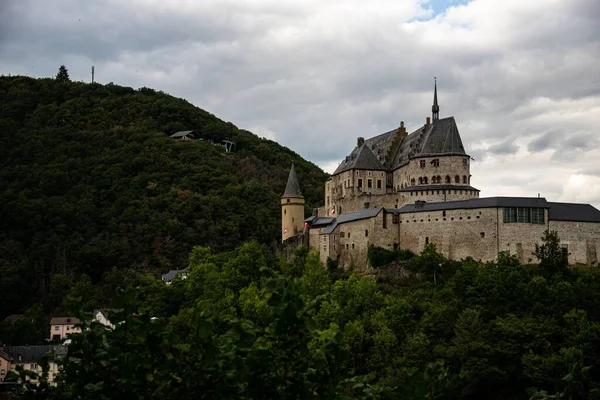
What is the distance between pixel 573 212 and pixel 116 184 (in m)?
67.8

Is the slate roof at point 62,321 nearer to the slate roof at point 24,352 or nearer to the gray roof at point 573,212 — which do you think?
the slate roof at point 24,352

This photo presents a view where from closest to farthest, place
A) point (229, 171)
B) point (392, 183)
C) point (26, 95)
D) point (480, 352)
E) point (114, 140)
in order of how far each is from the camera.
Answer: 1. point (480, 352)
2. point (392, 183)
3. point (229, 171)
4. point (114, 140)
5. point (26, 95)

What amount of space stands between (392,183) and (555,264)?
66.4 feet

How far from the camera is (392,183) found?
75312 millimetres

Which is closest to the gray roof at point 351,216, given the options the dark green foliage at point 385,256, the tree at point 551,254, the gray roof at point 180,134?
the dark green foliage at point 385,256

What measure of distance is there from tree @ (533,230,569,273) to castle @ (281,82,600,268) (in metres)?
0.59

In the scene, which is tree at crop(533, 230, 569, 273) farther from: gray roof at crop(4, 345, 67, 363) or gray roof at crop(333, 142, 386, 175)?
gray roof at crop(4, 345, 67, 363)

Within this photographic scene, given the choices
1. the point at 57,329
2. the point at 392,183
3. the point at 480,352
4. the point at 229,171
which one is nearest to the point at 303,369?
the point at 480,352

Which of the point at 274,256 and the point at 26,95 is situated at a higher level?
the point at 26,95

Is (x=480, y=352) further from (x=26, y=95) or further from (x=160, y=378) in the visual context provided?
(x=26, y=95)

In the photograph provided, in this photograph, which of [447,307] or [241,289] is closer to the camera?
[447,307]

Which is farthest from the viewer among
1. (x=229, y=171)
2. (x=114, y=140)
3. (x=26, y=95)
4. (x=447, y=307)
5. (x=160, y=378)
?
(x=26, y=95)

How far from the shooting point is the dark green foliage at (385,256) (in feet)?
212

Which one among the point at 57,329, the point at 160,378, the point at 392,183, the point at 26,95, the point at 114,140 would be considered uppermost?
the point at 26,95
